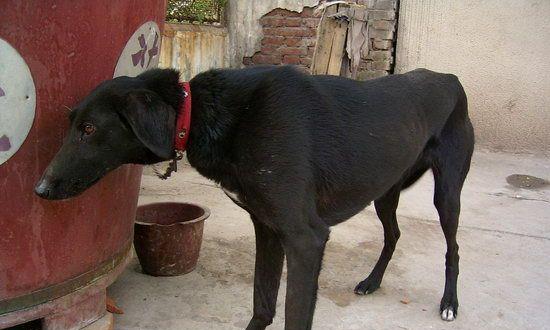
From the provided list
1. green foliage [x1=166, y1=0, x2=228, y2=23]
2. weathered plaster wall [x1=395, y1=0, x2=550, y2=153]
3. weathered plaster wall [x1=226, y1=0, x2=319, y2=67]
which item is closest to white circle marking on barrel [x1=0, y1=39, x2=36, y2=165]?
green foliage [x1=166, y1=0, x2=228, y2=23]

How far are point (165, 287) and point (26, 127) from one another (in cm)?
127

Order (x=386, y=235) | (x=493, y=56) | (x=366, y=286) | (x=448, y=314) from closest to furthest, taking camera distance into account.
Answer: (x=448, y=314) < (x=366, y=286) < (x=386, y=235) < (x=493, y=56)

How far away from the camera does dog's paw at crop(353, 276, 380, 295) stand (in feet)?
9.37

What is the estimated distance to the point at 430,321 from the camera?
2.65 metres

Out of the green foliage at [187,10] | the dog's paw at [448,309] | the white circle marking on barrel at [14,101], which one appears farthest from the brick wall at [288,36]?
the white circle marking on barrel at [14,101]

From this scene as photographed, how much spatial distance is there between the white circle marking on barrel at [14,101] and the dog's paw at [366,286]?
5.69 ft

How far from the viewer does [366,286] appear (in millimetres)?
2877

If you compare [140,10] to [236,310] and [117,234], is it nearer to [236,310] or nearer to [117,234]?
[117,234]

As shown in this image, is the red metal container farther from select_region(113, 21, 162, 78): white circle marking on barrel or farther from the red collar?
the red collar

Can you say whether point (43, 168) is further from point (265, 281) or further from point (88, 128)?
point (265, 281)

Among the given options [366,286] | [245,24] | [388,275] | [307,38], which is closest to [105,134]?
[366,286]

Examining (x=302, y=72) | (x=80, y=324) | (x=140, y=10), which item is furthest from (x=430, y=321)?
(x=140, y=10)

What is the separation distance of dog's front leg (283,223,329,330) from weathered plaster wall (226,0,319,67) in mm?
4041

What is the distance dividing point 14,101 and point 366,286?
1.85 m
